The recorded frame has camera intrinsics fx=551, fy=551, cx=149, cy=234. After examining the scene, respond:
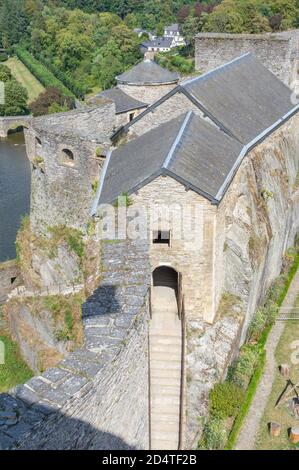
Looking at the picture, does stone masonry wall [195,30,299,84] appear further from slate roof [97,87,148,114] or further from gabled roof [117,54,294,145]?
slate roof [97,87,148,114]

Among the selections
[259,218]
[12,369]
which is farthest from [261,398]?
[12,369]

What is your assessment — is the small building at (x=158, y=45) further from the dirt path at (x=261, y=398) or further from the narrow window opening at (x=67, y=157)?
the dirt path at (x=261, y=398)

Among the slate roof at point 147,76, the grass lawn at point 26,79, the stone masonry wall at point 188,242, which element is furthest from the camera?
the grass lawn at point 26,79

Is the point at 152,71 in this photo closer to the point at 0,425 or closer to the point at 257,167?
the point at 257,167

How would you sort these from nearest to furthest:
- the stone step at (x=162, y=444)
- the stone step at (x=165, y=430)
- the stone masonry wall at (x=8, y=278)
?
the stone step at (x=162, y=444) → the stone step at (x=165, y=430) → the stone masonry wall at (x=8, y=278)

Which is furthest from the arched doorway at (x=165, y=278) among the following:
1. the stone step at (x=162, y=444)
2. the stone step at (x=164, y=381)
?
the stone step at (x=162, y=444)

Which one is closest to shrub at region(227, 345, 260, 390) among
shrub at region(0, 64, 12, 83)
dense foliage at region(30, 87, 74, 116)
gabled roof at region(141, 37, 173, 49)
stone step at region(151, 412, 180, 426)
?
stone step at region(151, 412, 180, 426)

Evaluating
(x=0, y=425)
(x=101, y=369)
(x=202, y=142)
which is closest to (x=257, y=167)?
(x=202, y=142)

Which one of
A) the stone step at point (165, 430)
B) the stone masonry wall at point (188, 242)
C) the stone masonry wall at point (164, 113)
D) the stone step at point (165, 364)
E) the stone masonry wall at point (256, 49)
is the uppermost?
the stone masonry wall at point (256, 49)

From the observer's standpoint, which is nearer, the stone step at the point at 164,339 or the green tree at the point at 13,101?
the stone step at the point at 164,339
